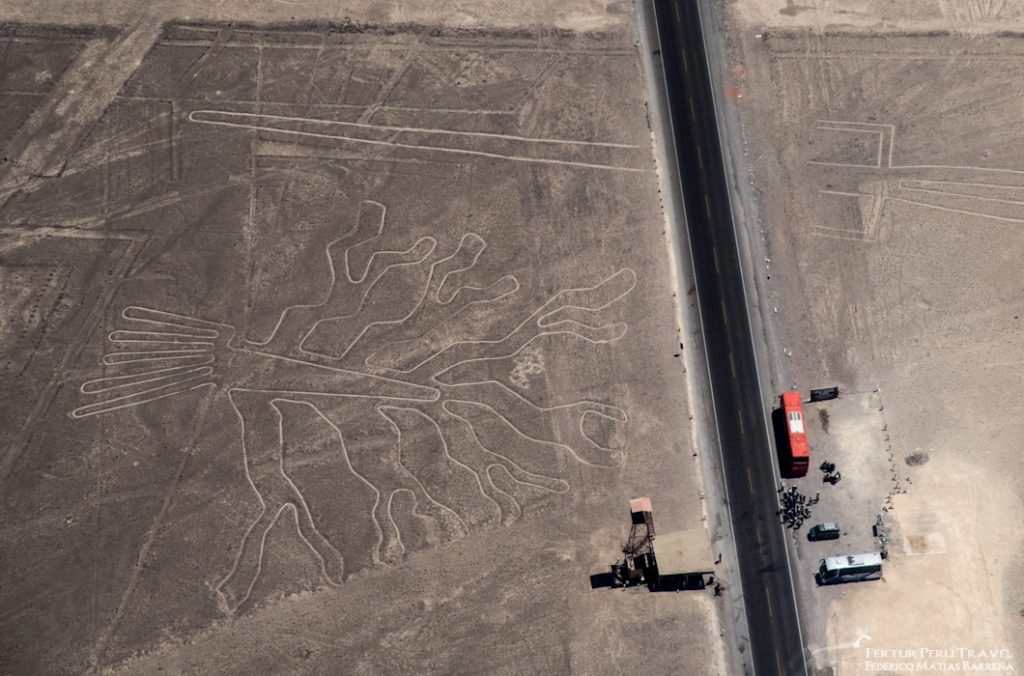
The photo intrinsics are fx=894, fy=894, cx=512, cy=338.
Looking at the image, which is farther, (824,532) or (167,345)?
(167,345)

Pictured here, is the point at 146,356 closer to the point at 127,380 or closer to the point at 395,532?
the point at 127,380

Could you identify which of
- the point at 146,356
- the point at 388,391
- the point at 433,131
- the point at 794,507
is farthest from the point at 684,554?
the point at 146,356

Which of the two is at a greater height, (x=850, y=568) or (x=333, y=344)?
(x=333, y=344)

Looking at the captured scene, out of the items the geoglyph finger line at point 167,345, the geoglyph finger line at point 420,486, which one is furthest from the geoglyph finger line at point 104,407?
the geoglyph finger line at point 420,486

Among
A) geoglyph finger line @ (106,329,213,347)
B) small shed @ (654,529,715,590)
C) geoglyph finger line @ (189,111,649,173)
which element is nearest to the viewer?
small shed @ (654,529,715,590)

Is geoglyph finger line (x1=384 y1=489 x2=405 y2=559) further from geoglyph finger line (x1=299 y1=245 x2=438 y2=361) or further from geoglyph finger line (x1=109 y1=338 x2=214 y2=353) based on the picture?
geoglyph finger line (x1=109 y1=338 x2=214 y2=353)

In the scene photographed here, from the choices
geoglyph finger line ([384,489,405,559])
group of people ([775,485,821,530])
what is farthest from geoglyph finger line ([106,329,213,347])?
group of people ([775,485,821,530])

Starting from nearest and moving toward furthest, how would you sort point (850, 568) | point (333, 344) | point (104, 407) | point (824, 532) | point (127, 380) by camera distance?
1. point (850, 568)
2. point (824, 532)
3. point (104, 407)
4. point (127, 380)
5. point (333, 344)

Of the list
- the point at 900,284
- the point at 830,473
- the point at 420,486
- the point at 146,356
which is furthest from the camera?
the point at 900,284
